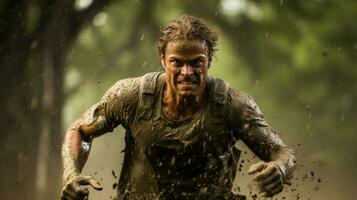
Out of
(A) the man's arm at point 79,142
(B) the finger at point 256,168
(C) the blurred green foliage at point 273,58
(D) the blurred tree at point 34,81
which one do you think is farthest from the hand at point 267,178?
(C) the blurred green foliage at point 273,58

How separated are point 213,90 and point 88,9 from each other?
585 centimetres

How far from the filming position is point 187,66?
18.4 ft

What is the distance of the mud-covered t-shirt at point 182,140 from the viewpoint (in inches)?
228

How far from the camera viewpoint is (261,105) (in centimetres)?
1359

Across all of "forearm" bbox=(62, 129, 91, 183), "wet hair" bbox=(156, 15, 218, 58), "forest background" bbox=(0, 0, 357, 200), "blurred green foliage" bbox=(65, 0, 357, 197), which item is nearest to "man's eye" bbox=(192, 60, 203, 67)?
"wet hair" bbox=(156, 15, 218, 58)

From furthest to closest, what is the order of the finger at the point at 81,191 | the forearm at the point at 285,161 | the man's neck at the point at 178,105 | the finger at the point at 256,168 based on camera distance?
the man's neck at the point at 178,105 < the forearm at the point at 285,161 < the finger at the point at 81,191 < the finger at the point at 256,168

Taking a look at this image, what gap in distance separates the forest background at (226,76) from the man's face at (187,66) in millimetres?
5726

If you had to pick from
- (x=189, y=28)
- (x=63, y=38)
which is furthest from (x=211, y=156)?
(x=63, y=38)

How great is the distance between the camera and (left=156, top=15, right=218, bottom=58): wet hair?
5715 millimetres

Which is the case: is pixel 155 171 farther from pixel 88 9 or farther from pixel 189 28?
pixel 88 9

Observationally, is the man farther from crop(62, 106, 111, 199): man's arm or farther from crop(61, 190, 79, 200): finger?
crop(61, 190, 79, 200): finger

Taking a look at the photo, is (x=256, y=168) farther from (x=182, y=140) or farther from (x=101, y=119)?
(x=101, y=119)

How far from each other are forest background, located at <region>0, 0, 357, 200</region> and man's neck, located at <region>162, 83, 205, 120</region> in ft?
18.3

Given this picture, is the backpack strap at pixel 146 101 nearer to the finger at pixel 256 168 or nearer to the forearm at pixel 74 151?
the forearm at pixel 74 151
